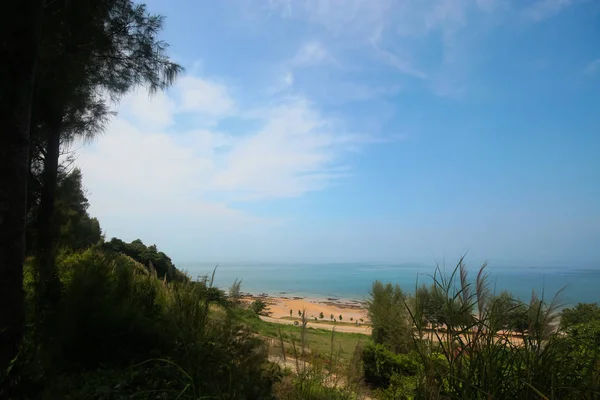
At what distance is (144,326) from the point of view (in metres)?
2.81

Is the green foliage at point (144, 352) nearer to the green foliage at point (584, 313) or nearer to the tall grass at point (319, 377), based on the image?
the tall grass at point (319, 377)

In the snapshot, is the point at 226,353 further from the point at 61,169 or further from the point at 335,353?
the point at 61,169

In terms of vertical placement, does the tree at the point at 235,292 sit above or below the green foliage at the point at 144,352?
above

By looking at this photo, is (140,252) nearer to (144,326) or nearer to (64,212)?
(64,212)

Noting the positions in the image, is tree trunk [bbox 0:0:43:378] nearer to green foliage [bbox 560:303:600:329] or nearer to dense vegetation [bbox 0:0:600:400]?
dense vegetation [bbox 0:0:600:400]

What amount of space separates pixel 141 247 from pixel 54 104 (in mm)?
14903

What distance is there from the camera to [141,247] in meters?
18.1

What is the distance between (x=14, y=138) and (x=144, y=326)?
5.52 ft

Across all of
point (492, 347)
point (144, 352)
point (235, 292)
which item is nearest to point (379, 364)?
point (235, 292)

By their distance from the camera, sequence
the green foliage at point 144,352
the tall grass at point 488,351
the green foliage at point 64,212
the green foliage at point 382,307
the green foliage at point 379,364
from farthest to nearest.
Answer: the green foliage at point 382,307 < the green foliage at point 379,364 < the green foliage at point 64,212 < the green foliage at point 144,352 < the tall grass at point 488,351

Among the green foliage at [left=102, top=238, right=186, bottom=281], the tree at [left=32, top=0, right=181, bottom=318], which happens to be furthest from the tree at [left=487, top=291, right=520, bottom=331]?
the green foliage at [left=102, top=238, right=186, bottom=281]

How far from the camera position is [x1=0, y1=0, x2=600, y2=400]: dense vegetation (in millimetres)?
1618

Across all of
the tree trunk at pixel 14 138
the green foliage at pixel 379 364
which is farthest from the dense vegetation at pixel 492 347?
the green foliage at pixel 379 364

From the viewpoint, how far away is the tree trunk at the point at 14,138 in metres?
2.38
